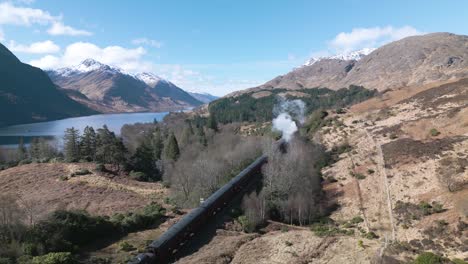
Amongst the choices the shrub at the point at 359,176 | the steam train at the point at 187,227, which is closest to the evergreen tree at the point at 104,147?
the steam train at the point at 187,227

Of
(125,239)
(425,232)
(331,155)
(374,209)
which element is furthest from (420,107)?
(125,239)

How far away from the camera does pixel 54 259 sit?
18.9 metres

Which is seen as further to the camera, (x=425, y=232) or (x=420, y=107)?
(x=420, y=107)

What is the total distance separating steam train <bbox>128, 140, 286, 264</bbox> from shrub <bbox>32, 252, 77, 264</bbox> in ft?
15.0

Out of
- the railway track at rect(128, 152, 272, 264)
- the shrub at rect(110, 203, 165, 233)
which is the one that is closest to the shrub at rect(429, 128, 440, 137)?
the railway track at rect(128, 152, 272, 264)

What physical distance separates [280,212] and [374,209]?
9.76 meters

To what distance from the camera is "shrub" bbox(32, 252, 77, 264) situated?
18469 mm

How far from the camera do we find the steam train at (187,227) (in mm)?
19578

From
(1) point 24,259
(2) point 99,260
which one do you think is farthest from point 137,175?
(1) point 24,259

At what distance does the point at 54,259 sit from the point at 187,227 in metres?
8.33

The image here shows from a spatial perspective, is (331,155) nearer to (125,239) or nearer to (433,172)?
(433,172)

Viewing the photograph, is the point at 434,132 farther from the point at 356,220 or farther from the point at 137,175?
the point at 137,175

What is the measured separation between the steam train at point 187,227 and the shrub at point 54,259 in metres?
4.58

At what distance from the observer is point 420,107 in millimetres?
61312
